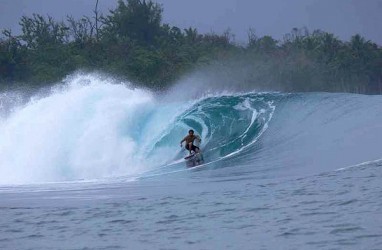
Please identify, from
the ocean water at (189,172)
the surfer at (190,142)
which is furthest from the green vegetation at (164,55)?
the surfer at (190,142)

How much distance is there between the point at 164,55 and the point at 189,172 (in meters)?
47.5

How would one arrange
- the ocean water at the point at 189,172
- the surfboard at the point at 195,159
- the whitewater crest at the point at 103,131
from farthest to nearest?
1. the whitewater crest at the point at 103,131
2. the surfboard at the point at 195,159
3. the ocean water at the point at 189,172

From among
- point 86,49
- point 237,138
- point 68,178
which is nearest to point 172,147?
point 237,138

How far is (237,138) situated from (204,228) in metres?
14.1

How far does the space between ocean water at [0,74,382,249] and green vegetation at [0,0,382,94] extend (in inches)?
990

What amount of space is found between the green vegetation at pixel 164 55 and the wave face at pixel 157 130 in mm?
29141

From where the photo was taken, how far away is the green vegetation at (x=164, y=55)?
59.8 meters

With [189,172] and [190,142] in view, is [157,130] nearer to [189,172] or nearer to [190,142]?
[190,142]

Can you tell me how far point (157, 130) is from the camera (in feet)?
82.0

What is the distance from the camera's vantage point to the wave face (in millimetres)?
20266

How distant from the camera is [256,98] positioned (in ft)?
92.2

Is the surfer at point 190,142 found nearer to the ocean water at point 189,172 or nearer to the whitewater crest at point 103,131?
the ocean water at point 189,172

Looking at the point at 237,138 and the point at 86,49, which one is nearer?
the point at 237,138

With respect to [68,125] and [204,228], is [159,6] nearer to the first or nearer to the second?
[68,125]
